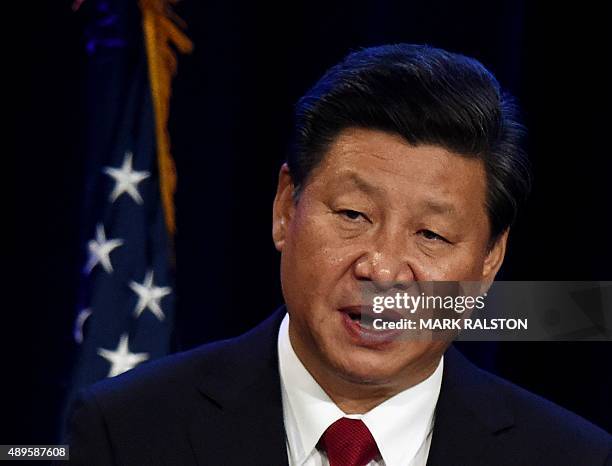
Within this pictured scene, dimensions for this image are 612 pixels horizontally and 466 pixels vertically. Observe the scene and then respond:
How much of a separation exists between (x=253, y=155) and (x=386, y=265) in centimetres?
98

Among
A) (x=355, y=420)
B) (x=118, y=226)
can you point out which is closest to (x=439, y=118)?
(x=355, y=420)

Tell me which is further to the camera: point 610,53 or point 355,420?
point 610,53

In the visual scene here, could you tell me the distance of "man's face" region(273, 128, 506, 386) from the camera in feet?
5.92

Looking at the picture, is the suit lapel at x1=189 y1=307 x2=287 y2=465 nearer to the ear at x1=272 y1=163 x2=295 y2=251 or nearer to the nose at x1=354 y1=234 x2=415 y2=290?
the ear at x1=272 y1=163 x2=295 y2=251

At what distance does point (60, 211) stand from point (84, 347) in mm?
312

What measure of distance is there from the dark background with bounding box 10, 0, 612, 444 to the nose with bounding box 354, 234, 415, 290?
89cm

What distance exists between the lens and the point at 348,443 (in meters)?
1.87

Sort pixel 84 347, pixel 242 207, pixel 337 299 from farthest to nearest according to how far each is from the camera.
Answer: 1. pixel 242 207
2. pixel 84 347
3. pixel 337 299

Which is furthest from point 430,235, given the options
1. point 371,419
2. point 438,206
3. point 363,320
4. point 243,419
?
point 243,419

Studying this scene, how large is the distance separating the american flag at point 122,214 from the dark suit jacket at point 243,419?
523 mm

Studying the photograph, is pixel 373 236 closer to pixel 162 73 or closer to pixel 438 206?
pixel 438 206

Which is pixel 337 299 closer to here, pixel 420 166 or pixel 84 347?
pixel 420 166

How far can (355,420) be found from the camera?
1.88 metres

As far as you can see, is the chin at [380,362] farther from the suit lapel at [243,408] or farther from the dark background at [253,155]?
the dark background at [253,155]
